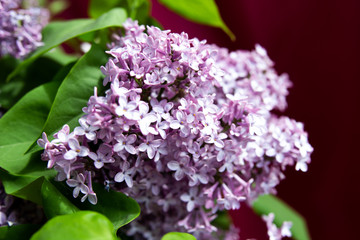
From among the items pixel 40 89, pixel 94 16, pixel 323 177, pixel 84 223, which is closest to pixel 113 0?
pixel 94 16

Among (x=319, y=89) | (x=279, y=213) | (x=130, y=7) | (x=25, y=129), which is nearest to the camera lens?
(x=25, y=129)

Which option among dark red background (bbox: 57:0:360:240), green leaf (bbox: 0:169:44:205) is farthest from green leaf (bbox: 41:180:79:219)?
→ dark red background (bbox: 57:0:360:240)

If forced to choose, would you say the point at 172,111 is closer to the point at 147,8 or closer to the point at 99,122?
the point at 99,122

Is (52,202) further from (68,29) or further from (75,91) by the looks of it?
(68,29)

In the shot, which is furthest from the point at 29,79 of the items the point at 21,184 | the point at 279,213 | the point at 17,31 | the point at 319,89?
the point at 319,89

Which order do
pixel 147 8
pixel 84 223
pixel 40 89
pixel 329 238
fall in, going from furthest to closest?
pixel 329 238
pixel 147 8
pixel 40 89
pixel 84 223

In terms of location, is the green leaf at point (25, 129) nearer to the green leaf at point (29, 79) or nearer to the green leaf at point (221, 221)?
the green leaf at point (29, 79)
